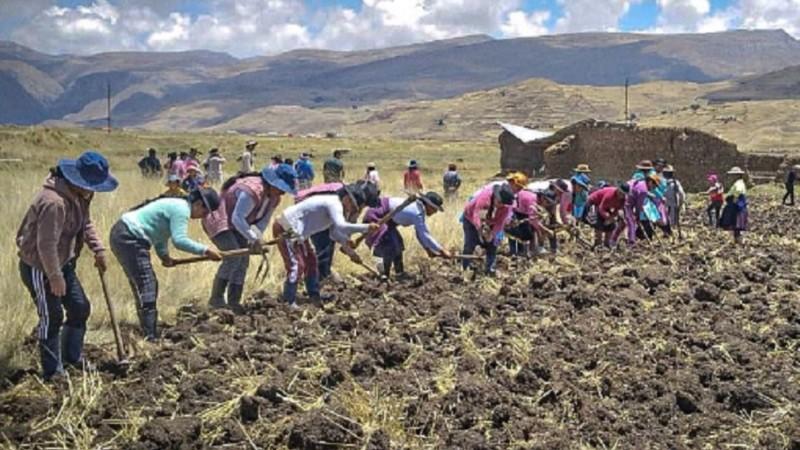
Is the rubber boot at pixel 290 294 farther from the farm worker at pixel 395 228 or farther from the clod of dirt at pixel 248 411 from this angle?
the clod of dirt at pixel 248 411

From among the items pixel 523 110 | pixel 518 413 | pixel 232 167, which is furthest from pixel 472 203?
pixel 523 110

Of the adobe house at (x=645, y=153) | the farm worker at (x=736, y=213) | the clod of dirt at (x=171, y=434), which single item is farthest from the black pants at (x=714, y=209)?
the clod of dirt at (x=171, y=434)

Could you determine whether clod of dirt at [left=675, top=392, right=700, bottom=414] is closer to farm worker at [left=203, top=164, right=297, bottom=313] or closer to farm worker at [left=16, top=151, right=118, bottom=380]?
farm worker at [left=203, top=164, right=297, bottom=313]

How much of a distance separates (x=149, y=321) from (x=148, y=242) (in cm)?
61

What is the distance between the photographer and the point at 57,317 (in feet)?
19.7

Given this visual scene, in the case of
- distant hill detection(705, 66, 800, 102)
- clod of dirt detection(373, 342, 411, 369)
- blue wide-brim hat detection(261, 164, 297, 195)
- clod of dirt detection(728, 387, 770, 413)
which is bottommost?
clod of dirt detection(728, 387, 770, 413)

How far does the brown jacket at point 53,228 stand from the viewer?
572cm

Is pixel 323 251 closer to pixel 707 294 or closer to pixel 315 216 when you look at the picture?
pixel 315 216

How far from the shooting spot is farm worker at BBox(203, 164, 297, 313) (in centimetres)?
777

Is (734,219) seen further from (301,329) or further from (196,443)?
(196,443)

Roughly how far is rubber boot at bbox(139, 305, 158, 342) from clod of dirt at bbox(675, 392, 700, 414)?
3.93m

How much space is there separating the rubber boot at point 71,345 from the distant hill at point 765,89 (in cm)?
11186

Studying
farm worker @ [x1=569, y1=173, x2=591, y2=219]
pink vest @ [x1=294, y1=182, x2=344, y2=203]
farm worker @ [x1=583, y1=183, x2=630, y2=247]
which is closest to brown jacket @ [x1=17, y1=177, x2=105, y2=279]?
pink vest @ [x1=294, y1=182, x2=344, y2=203]

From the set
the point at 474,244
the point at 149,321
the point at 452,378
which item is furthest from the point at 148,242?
the point at 474,244
